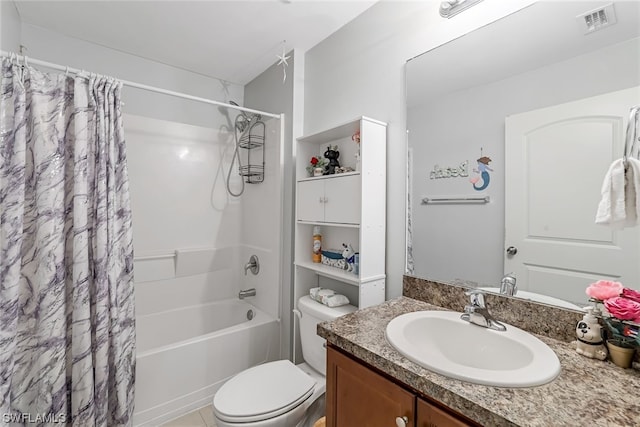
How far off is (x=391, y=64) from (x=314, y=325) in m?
1.51

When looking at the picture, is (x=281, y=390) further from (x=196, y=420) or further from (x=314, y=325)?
(x=196, y=420)

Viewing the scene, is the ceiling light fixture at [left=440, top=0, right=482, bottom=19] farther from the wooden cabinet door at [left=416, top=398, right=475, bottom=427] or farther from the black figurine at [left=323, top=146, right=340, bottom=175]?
the wooden cabinet door at [left=416, top=398, right=475, bottom=427]

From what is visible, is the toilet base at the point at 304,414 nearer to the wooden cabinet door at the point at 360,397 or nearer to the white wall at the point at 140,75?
the wooden cabinet door at the point at 360,397

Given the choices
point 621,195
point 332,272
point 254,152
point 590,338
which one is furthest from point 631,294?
point 254,152

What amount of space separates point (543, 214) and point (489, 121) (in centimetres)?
43

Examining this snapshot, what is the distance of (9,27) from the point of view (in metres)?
1.51

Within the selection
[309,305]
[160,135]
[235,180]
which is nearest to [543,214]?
[309,305]

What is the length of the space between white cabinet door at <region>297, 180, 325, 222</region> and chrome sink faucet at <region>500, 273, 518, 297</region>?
3.09 ft

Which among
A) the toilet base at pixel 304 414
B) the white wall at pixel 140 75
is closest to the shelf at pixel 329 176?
the toilet base at pixel 304 414

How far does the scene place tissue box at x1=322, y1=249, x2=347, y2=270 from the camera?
5.52 feet

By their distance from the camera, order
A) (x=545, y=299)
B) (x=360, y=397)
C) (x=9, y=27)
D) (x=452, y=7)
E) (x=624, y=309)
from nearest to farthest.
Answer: (x=624, y=309), (x=360, y=397), (x=545, y=299), (x=452, y=7), (x=9, y=27)

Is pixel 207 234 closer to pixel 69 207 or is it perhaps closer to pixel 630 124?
pixel 69 207

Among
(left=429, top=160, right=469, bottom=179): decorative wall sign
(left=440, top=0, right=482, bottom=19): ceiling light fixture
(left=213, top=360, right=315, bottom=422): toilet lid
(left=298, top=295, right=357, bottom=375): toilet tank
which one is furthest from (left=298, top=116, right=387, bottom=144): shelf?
(left=213, top=360, right=315, bottom=422): toilet lid

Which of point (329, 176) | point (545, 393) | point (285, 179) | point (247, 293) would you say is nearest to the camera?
point (545, 393)
